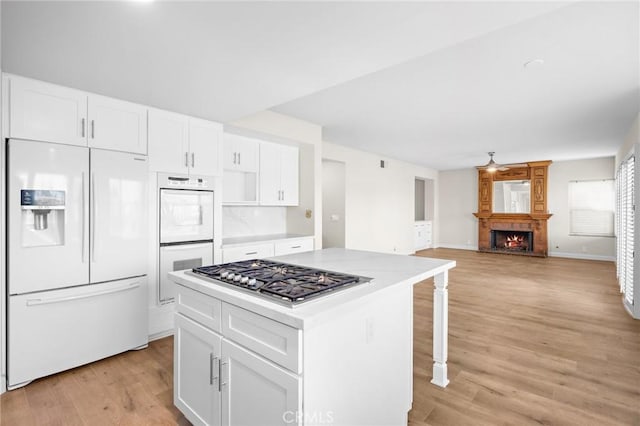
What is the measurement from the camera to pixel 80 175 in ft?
8.59

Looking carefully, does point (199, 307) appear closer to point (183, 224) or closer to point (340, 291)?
point (340, 291)

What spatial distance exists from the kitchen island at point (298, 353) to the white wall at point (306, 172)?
265cm

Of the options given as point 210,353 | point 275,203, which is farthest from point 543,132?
point 210,353

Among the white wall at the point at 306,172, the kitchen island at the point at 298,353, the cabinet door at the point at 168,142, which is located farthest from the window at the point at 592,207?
the cabinet door at the point at 168,142

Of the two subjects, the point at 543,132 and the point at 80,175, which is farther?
the point at 543,132

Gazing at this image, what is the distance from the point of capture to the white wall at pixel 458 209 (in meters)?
9.86

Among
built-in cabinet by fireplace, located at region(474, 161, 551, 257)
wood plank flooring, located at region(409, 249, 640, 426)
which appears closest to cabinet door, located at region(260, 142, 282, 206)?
wood plank flooring, located at region(409, 249, 640, 426)

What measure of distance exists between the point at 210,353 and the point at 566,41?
3.20 m

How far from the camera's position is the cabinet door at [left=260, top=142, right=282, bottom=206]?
4.41 meters

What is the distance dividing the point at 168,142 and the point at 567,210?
31.1ft

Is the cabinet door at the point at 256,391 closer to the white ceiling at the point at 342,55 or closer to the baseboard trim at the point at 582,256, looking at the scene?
the white ceiling at the point at 342,55

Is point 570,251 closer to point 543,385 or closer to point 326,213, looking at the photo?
point 326,213

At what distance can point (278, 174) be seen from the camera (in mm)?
4613

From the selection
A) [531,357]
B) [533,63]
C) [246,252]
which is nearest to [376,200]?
[246,252]
